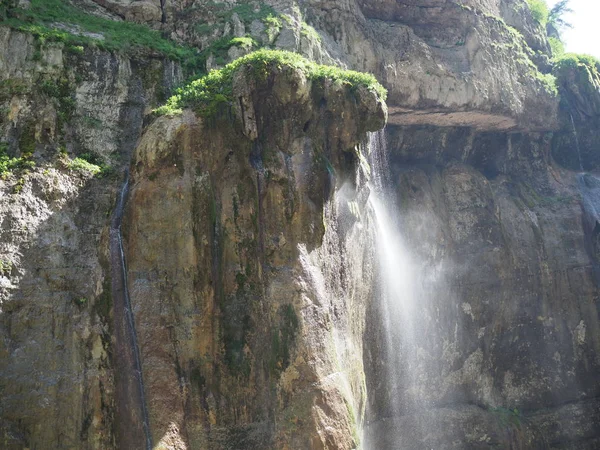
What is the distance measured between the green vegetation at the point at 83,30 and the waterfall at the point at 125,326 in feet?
15.2

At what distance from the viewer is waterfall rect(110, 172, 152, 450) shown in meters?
11.8

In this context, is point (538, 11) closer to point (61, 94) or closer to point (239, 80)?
point (239, 80)

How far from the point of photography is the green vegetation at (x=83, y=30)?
14695 mm

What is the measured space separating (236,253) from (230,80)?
3.64 meters

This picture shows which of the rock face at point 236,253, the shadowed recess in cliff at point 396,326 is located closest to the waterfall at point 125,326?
the rock face at point 236,253

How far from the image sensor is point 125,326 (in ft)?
A: 40.2

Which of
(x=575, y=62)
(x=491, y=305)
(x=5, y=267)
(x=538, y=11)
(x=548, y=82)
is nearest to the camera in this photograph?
(x=5, y=267)

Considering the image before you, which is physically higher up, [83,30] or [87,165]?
[83,30]

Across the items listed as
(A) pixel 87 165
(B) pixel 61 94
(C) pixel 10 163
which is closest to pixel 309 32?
(B) pixel 61 94

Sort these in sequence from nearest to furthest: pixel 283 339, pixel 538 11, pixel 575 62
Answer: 1. pixel 283 339
2. pixel 575 62
3. pixel 538 11

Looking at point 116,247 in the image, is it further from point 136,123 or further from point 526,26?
point 526,26

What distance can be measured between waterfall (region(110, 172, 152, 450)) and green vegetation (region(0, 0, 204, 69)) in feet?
15.2

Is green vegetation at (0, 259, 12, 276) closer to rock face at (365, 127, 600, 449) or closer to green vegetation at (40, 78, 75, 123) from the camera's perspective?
green vegetation at (40, 78, 75, 123)

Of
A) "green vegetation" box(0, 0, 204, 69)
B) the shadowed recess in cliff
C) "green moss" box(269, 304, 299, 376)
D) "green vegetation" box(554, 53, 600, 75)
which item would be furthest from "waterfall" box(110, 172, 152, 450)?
"green vegetation" box(554, 53, 600, 75)
